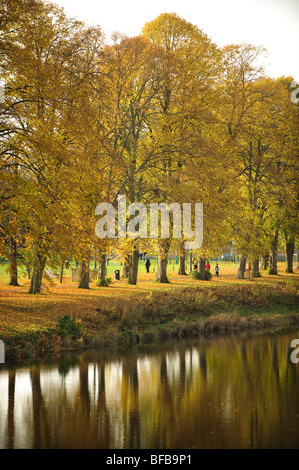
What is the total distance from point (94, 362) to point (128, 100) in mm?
17979

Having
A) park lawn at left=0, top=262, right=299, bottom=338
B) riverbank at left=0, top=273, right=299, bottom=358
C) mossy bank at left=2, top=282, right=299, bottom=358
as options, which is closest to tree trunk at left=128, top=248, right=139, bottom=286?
riverbank at left=0, top=273, right=299, bottom=358

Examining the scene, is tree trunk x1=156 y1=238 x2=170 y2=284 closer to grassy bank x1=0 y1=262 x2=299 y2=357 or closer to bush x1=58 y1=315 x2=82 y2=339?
grassy bank x1=0 y1=262 x2=299 y2=357

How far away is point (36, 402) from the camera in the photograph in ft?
50.8

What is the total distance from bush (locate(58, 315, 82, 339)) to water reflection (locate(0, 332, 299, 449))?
142 cm

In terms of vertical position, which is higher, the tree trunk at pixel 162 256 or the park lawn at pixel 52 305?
the tree trunk at pixel 162 256

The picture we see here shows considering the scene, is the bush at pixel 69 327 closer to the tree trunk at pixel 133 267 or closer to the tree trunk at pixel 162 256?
the tree trunk at pixel 162 256

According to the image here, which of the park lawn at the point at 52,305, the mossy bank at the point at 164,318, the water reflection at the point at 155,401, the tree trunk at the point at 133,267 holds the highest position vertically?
the tree trunk at the point at 133,267

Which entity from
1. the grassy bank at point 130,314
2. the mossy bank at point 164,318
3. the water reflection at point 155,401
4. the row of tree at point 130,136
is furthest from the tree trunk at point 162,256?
the water reflection at point 155,401

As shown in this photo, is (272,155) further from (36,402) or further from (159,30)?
(36,402)

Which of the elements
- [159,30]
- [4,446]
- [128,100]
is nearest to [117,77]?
[128,100]

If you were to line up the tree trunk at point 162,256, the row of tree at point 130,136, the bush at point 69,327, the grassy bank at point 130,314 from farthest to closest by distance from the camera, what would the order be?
the tree trunk at point 162,256, the bush at point 69,327, the grassy bank at point 130,314, the row of tree at point 130,136

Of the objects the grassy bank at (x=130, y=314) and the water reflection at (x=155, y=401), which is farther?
the grassy bank at (x=130, y=314)

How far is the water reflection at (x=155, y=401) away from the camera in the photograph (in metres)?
12.8

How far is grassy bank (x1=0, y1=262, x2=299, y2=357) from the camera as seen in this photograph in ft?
70.3
